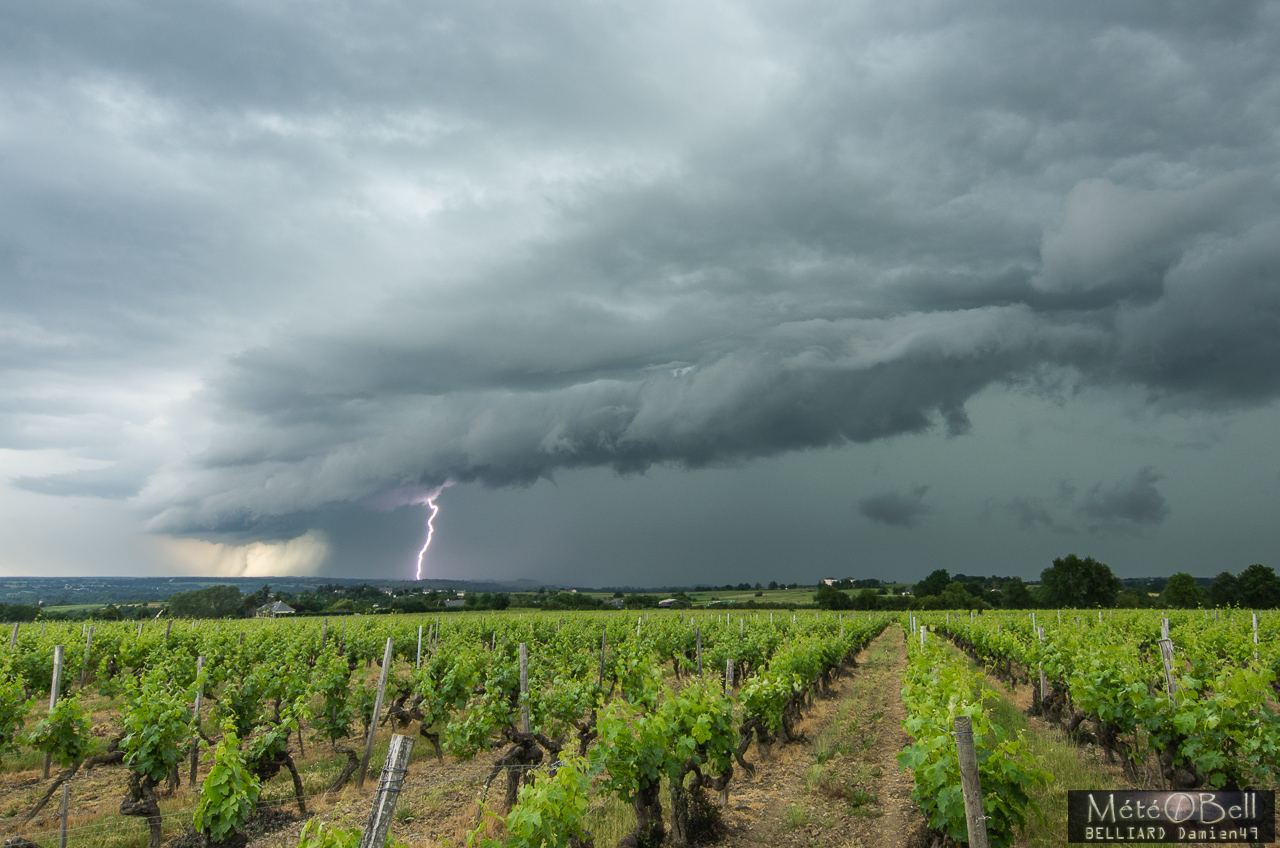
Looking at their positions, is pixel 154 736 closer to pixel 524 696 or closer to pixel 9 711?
pixel 9 711

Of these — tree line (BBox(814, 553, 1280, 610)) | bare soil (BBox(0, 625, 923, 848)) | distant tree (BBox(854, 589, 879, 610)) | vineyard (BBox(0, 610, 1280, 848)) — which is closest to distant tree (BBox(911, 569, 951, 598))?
tree line (BBox(814, 553, 1280, 610))

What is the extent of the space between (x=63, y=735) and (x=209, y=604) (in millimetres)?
102819

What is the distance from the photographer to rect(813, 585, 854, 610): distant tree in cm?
8944

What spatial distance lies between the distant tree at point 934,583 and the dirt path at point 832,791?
348 feet

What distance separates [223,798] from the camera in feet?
28.0

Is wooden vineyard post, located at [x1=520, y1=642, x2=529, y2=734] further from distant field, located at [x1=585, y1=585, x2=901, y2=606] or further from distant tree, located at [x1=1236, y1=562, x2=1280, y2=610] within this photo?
distant tree, located at [x1=1236, y1=562, x2=1280, y2=610]

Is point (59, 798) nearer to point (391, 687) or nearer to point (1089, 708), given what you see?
point (391, 687)

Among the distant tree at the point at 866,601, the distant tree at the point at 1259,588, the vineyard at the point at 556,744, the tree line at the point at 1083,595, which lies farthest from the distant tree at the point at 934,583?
the vineyard at the point at 556,744

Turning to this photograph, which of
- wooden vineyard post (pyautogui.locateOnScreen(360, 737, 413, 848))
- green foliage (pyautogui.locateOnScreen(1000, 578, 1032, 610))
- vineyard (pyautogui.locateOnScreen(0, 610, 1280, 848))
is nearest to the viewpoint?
wooden vineyard post (pyautogui.locateOnScreen(360, 737, 413, 848))

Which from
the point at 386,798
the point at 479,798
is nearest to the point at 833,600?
the point at 479,798

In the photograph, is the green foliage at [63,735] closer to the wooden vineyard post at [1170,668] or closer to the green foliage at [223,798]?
the green foliage at [223,798]

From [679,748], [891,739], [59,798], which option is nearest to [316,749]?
[59,798]

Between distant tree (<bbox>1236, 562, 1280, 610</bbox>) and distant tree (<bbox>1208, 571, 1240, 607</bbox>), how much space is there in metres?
1.13

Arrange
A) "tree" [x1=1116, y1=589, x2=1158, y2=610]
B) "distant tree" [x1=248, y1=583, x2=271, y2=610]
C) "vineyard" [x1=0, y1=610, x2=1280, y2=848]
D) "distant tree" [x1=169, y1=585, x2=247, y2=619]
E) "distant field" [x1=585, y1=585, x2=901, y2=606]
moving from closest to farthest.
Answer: "vineyard" [x1=0, y1=610, x2=1280, y2=848] → "tree" [x1=1116, y1=589, x2=1158, y2=610] → "distant tree" [x1=169, y1=585, x2=247, y2=619] → "distant tree" [x1=248, y1=583, x2=271, y2=610] → "distant field" [x1=585, y1=585, x2=901, y2=606]
